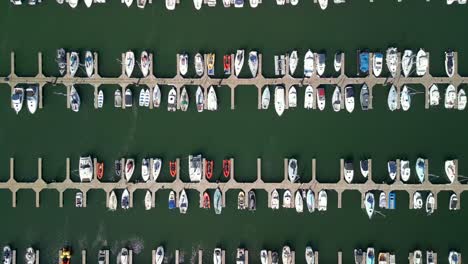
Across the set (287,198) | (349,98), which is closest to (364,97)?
(349,98)

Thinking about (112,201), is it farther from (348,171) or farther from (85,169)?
(348,171)

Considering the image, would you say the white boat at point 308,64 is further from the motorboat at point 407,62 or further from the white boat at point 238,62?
the motorboat at point 407,62

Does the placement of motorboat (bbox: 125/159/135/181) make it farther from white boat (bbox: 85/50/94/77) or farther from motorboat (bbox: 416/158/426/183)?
motorboat (bbox: 416/158/426/183)

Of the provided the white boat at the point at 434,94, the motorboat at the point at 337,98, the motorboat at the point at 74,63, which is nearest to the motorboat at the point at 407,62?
the white boat at the point at 434,94

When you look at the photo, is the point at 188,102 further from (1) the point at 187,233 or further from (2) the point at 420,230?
(2) the point at 420,230

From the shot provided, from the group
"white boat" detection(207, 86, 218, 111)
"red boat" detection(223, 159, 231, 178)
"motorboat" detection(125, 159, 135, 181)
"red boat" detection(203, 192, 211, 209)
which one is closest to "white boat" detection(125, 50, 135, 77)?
"white boat" detection(207, 86, 218, 111)

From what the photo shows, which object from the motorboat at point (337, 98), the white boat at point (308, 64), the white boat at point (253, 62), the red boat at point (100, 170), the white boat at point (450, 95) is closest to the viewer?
the white boat at point (450, 95)
